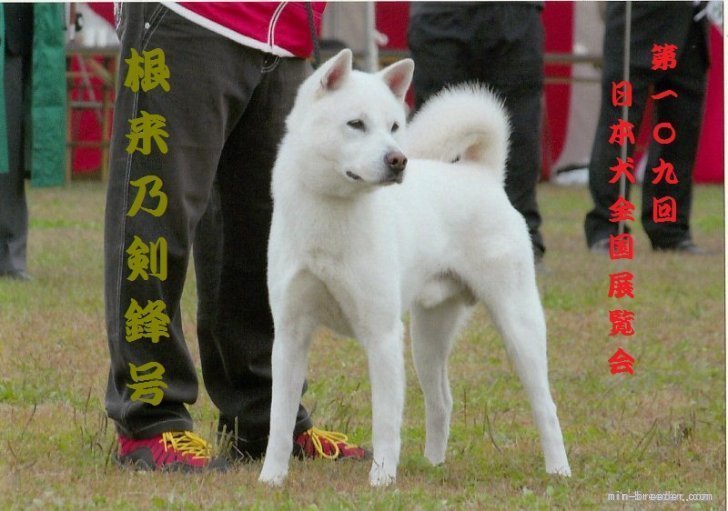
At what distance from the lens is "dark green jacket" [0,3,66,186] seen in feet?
Result: 18.2

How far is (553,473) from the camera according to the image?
3.04 meters

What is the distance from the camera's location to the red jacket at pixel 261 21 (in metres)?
2.77

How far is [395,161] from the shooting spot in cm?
255

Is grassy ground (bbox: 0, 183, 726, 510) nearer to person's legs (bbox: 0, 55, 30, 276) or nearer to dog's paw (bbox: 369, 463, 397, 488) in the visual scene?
dog's paw (bbox: 369, 463, 397, 488)

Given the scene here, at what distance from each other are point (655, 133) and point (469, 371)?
8.09 ft

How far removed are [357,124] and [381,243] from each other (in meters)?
0.26

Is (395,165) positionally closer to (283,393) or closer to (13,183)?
(283,393)

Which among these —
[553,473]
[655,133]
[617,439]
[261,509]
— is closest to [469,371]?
[617,439]

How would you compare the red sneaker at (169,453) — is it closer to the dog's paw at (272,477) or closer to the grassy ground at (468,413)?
the grassy ground at (468,413)

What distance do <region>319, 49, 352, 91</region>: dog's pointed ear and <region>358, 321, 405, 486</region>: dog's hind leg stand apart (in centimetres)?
53

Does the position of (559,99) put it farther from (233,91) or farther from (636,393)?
(233,91)

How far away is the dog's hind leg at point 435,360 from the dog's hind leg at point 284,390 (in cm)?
50

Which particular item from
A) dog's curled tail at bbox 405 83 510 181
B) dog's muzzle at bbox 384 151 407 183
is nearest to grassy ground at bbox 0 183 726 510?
dog's muzzle at bbox 384 151 407 183

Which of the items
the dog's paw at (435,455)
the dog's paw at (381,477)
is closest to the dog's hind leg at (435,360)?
the dog's paw at (435,455)
